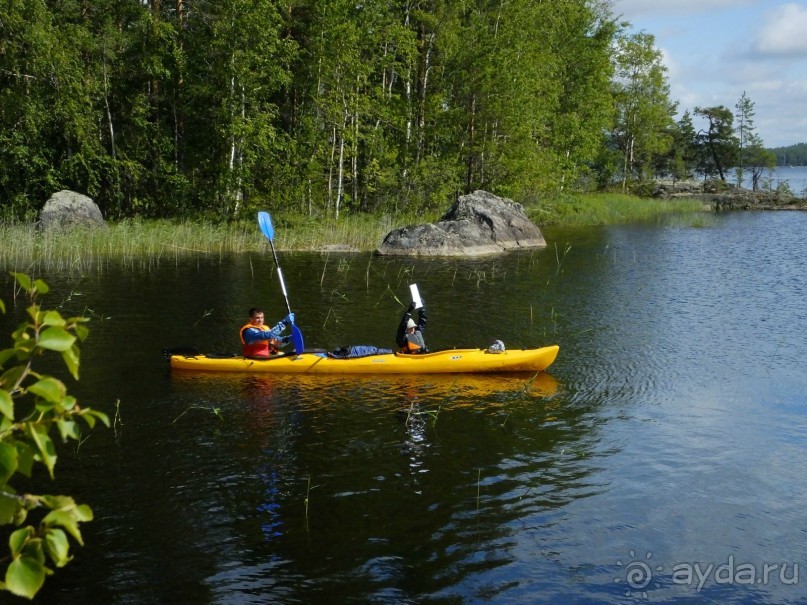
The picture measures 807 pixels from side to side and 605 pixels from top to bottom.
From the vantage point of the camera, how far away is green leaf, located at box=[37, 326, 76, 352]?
240 centimetres

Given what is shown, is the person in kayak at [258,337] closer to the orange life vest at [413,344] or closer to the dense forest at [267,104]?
the orange life vest at [413,344]

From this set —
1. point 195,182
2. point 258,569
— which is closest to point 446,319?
point 258,569

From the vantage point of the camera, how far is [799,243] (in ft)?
86.0

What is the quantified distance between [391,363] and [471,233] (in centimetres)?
1412

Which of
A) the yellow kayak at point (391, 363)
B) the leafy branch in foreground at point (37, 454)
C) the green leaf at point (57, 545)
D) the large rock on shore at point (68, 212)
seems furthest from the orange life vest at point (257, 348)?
the large rock on shore at point (68, 212)

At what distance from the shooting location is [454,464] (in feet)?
27.7

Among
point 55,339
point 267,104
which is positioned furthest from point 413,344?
point 267,104

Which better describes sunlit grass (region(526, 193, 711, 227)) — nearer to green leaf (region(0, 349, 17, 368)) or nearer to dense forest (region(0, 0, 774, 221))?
dense forest (region(0, 0, 774, 221))

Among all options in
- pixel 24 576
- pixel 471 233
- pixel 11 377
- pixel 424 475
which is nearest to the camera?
pixel 24 576

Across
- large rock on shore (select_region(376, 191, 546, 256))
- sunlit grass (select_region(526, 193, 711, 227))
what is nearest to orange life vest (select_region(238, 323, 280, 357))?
large rock on shore (select_region(376, 191, 546, 256))

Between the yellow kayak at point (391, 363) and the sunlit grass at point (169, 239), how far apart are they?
30.2 ft

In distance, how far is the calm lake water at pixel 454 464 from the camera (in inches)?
247

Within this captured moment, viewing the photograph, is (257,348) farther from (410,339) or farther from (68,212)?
(68,212)

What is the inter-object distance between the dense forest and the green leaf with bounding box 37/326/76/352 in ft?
74.9
